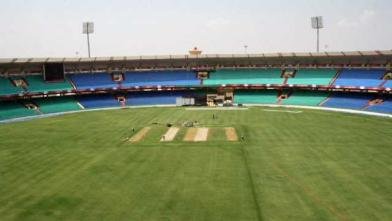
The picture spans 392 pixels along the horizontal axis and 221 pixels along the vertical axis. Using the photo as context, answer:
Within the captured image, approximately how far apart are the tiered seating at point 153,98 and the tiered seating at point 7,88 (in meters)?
22.2

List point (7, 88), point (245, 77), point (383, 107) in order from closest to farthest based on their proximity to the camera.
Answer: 1. point (383, 107)
2. point (7, 88)
3. point (245, 77)

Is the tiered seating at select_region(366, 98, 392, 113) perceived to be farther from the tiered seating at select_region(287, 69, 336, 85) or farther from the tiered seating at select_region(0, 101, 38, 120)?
the tiered seating at select_region(0, 101, 38, 120)

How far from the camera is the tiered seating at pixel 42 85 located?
84.8 m

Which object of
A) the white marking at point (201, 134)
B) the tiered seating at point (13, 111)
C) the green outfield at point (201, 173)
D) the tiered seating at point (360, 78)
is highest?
the tiered seating at point (360, 78)

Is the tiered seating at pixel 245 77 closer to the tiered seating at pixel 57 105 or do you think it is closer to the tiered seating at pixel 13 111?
the tiered seating at pixel 57 105

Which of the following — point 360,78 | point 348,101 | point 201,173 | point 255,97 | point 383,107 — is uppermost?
point 360,78

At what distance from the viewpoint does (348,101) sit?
7919 centimetres

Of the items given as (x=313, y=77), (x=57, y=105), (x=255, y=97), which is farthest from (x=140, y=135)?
(x=313, y=77)

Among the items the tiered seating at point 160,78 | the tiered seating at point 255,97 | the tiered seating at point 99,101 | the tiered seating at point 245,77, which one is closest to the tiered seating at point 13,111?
the tiered seating at point 99,101

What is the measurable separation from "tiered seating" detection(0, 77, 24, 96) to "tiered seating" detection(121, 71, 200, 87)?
73.0 ft

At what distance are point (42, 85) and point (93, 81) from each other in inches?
443

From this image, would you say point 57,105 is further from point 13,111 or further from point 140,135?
point 140,135

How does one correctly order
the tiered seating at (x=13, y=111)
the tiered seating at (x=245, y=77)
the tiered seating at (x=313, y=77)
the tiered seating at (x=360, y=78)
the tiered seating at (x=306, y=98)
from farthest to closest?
the tiered seating at (x=245, y=77), the tiered seating at (x=313, y=77), the tiered seating at (x=306, y=98), the tiered seating at (x=360, y=78), the tiered seating at (x=13, y=111)

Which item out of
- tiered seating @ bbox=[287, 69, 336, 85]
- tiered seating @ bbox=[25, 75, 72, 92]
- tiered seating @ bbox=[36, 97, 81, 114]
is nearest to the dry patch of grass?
tiered seating @ bbox=[36, 97, 81, 114]
